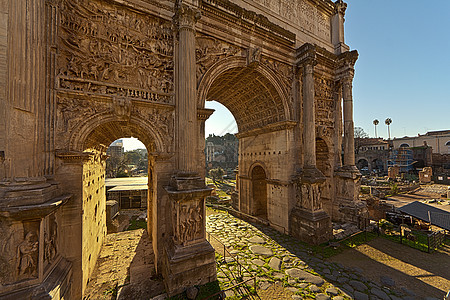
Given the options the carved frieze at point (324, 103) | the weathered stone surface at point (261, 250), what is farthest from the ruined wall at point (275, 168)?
the carved frieze at point (324, 103)

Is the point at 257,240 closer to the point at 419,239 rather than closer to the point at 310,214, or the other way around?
the point at 310,214

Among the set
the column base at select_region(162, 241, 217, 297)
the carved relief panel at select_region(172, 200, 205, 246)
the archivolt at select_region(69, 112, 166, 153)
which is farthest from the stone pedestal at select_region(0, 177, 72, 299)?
the carved relief panel at select_region(172, 200, 205, 246)

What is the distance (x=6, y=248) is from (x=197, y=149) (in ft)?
15.9

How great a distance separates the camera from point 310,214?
793 centimetres

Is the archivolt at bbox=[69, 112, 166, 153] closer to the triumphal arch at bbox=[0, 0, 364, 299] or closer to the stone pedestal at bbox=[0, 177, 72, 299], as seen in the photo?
the triumphal arch at bbox=[0, 0, 364, 299]

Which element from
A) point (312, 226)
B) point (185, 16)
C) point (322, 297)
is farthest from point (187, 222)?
point (185, 16)

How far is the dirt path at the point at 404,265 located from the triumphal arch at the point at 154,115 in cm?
142

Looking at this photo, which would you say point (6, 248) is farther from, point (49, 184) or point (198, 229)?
point (198, 229)

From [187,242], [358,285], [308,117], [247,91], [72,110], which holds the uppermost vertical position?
[247,91]

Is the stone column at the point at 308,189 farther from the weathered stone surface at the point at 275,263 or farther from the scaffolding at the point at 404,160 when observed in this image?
the scaffolding at the point at 404,160

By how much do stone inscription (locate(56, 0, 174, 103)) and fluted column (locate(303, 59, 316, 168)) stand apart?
260 inches

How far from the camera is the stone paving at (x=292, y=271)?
5043 millimetres

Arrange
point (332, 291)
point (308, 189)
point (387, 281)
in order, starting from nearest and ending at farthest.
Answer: point (332, 291) → point (387, 281) → point (308, 189)

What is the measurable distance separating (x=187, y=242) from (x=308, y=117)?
25.5 feet
